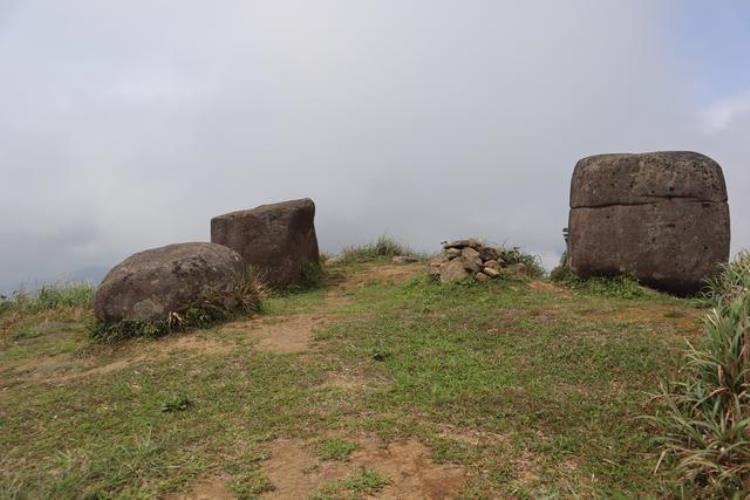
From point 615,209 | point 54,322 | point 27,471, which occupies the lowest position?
point 54,322

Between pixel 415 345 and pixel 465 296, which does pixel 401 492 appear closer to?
pixel 415 345

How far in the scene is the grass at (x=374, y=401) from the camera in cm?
321

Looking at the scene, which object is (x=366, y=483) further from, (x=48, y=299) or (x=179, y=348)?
(x=48, y=299)

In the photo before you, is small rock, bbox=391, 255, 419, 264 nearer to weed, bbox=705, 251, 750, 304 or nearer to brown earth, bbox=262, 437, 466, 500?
weed, bbox=705, 251, 750, 304

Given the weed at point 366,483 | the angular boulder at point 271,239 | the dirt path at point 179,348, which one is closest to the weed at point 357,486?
the weed at point 366,483

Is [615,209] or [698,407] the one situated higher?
[615,209]

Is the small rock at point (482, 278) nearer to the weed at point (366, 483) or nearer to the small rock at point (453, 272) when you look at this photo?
the small rock at point (453, 272)

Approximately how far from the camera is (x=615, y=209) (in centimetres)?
809

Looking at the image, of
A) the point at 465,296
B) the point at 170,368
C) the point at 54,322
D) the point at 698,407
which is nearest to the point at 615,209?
the point at 465,296

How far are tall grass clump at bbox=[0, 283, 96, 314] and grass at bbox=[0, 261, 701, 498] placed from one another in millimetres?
4596

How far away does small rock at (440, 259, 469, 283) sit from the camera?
8.64 metres

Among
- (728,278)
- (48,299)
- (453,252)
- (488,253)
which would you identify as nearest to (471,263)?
(453,252)

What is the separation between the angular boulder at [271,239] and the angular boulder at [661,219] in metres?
5.31

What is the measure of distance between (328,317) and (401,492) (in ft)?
14.5
